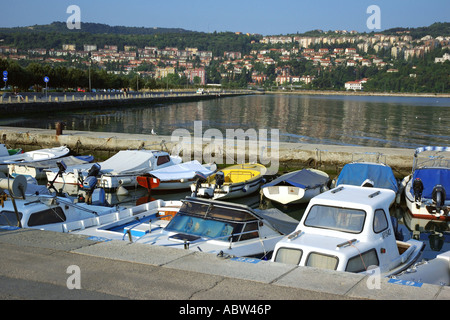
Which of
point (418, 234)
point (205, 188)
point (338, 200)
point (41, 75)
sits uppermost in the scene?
point (41, 75)

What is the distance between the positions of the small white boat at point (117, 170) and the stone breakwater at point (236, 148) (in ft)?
10.2

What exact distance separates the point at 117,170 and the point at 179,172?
258 centimetres

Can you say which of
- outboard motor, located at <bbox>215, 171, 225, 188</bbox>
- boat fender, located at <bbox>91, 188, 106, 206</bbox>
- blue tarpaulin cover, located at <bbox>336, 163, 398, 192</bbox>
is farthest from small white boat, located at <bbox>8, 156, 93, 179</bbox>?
blue tarpaulin cover, located at <bbox>336, 163, 398, 192</bbox>

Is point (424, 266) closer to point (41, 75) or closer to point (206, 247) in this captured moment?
point (206, 247)

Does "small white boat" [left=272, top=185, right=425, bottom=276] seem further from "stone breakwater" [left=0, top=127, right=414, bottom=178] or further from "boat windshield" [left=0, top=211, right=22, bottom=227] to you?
"stone breakwater" [left=0, top=127, right=414, bottom=178]

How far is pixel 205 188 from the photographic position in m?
18.4

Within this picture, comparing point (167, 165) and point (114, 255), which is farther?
point (167, 165)

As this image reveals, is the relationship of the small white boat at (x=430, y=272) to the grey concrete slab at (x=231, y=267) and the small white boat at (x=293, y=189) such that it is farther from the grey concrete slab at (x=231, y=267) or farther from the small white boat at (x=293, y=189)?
the small white boat at (x=293, y=189)

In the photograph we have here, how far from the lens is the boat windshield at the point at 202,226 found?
10.1m

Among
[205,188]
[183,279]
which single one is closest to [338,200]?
[183,279]

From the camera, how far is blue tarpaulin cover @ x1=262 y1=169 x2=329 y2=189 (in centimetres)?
1855

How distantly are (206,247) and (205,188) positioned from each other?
346 inches

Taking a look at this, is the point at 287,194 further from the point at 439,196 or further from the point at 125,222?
the point at 125,222

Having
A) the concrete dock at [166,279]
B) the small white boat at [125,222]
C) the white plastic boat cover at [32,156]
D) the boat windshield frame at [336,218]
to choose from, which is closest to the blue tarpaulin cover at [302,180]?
the small white boat at [125,222]
